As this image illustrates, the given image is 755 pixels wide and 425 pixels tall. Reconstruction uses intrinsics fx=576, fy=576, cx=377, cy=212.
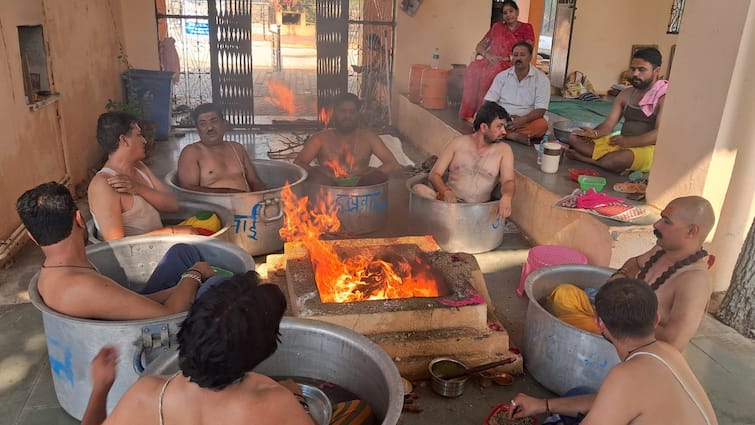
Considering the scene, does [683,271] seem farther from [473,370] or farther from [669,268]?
[473,370]

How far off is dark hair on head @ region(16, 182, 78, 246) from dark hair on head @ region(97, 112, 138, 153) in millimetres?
1151

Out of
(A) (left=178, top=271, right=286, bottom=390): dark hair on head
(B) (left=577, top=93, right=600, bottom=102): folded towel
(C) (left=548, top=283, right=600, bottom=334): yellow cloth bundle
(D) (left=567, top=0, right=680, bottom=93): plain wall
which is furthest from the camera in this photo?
(D) (left=567, top=0, right=680, bottom=93): plain wall

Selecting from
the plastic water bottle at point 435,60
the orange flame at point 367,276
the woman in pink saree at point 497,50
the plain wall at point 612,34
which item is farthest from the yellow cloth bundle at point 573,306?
the plain wall at point 612,34

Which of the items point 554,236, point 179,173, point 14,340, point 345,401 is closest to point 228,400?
point 345,401

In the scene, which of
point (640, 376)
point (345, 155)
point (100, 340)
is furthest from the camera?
point (345, 155)

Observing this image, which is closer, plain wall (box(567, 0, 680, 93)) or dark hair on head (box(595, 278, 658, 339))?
dark hair on head (box(595, 278, 658, 339))

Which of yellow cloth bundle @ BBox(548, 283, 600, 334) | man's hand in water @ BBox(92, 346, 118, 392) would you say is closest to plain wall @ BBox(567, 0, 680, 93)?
yellow cloth bundle @ BBox(548, 283, 600, 334)

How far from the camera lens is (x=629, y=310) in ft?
7.45

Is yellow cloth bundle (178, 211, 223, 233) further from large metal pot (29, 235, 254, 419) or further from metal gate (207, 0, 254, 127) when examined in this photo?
metal gate (207, 0, 254, 127)

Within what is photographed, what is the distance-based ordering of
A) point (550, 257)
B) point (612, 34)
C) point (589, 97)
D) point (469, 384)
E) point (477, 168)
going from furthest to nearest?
point (612, 34), point (589, 97), point (477, 168), point (550, 257), point (469, 384)

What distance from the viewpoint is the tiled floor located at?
3314 millimetres

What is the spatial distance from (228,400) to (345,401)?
116 cm

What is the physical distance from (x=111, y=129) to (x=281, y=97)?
9.63m

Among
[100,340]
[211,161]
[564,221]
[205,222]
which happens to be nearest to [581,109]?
[564,221]
